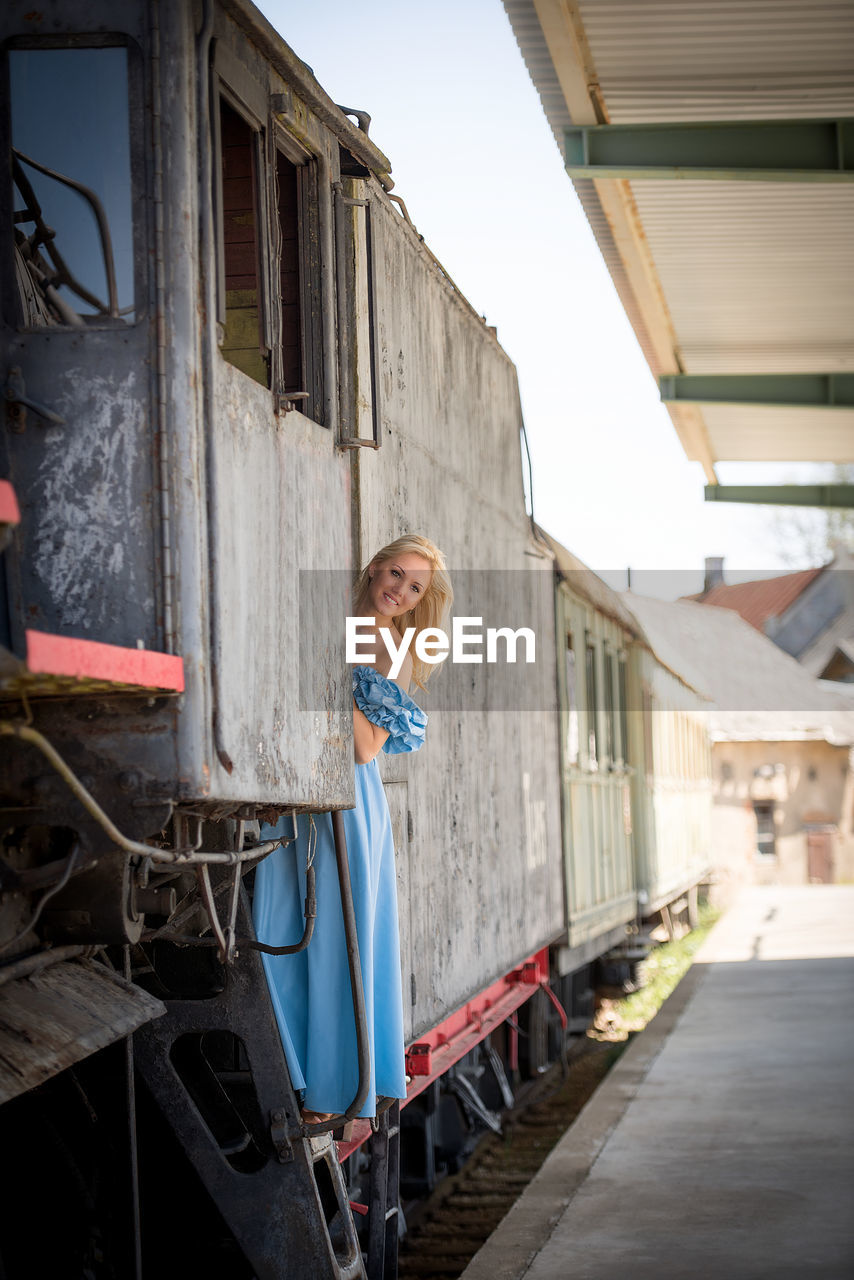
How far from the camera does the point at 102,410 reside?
9.62 feet

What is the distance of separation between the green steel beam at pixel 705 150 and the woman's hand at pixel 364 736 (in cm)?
411

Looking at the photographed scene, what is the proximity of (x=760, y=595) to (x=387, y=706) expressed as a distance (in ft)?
168

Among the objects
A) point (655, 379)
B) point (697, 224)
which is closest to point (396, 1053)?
point (697, 224)

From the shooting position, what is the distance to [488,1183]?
7.71 meters

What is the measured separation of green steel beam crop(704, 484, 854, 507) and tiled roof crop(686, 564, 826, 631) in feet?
127

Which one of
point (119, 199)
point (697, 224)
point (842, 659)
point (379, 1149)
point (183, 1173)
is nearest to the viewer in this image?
point (119, 199)

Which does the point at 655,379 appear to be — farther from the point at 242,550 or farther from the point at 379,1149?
the point at 242,550

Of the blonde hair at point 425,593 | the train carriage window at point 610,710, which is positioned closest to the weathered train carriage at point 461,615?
the blonde hair at point 425,593

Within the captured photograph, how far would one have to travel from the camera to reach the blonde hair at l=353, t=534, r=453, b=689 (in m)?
4.17

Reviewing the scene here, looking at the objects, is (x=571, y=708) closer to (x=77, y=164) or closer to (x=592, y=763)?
(x=592, y=763)

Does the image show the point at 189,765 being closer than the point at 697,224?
Yes

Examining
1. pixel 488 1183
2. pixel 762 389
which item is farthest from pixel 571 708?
pixel 488 1183

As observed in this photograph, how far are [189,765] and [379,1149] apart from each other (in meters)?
2.44

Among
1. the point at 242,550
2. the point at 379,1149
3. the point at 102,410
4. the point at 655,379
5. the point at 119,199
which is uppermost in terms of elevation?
the point at 655,379
